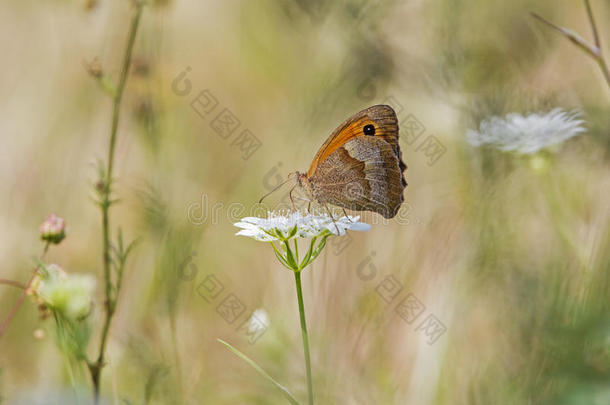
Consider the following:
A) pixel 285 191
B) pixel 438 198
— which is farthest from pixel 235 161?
pixel 438 198

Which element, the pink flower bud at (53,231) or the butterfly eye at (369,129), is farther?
the butterfly eye at (369,129)

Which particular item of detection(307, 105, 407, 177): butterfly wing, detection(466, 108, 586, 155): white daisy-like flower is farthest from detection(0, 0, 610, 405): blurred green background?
detection(307, 105, 407, 177): butterfly wing

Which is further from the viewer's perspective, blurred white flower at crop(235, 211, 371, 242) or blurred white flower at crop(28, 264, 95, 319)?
blurred white flower at crop(235, 211, 371, 242)

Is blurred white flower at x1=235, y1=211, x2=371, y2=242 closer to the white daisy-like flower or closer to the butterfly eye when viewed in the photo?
the butterfly eye

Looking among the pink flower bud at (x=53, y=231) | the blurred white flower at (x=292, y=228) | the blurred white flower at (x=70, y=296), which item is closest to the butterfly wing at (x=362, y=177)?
the blurred white flower at (x=292, y=228)

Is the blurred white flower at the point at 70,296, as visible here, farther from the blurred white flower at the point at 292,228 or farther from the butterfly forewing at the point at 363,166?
the butterfly forewing at the point at 363,166

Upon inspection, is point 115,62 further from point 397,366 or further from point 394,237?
point 397,366
